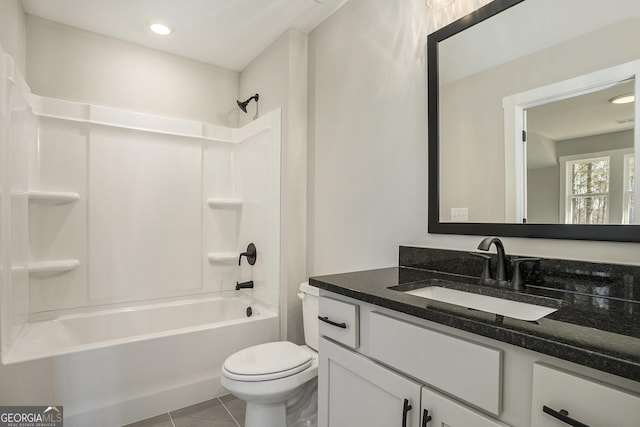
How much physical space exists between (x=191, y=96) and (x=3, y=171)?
1565mm

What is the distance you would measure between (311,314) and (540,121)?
59.8 inches

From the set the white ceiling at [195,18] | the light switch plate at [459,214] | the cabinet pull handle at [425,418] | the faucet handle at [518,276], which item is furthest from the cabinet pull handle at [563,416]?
the white ceiling at [195,18]

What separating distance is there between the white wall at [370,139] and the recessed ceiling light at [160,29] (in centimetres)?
106

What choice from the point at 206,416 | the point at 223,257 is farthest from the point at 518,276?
the point at 223,257

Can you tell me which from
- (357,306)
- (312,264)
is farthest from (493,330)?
(312,264)

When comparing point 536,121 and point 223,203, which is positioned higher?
point 536,121

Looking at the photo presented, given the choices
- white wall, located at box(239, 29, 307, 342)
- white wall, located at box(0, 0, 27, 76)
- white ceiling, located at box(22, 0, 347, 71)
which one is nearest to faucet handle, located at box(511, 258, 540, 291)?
white wall, located at box(239, 29, 307, 342)

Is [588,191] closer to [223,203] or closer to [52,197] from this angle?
[223,203]

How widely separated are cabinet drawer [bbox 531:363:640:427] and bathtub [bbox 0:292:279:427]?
1.94 meters

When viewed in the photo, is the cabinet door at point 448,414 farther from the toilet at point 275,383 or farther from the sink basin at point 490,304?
the toilet at point 275,383

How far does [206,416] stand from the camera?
202cm

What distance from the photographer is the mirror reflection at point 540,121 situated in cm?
104

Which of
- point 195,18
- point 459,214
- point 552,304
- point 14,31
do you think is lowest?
point 552,304

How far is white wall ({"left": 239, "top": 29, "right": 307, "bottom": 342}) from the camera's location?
7.77 feet
